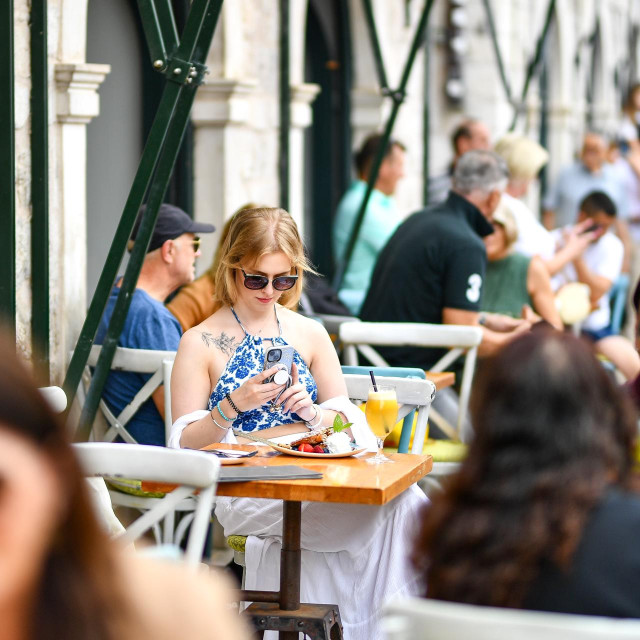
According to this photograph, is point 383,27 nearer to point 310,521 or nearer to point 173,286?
point 173,286

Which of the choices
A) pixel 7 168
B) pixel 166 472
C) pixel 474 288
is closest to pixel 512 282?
pixel 474 288

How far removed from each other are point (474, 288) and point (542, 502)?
11.3ft

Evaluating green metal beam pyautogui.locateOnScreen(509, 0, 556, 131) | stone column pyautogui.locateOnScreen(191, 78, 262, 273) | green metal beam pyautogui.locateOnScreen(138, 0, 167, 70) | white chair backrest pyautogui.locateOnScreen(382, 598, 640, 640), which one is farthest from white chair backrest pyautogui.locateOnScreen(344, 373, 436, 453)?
green metal beam pyautogui.locateOnScreen(509, 0, 556, 131)

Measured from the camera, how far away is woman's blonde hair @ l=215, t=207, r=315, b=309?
3748 mm

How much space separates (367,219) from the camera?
7367 millimetres

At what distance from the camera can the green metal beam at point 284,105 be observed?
22.9ft

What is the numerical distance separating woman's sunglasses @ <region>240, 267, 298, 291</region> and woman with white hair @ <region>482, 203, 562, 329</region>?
2.44 meters

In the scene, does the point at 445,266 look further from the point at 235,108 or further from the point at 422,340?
the point at 235,108

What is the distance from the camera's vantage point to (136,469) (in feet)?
9.05

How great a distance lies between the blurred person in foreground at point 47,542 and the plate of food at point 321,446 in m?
2.14

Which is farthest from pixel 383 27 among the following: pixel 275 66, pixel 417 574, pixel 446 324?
pixel 417 574

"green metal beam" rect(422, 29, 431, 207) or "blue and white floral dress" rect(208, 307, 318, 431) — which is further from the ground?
"green metal beam" rect(422, 29, 431, 207)

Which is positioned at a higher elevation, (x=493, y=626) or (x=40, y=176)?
(x=40, y=176)

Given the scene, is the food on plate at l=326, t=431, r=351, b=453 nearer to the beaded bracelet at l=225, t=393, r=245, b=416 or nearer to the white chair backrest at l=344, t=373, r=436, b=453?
the beaded bracelet at l=225, t=393, r=245, b=416
